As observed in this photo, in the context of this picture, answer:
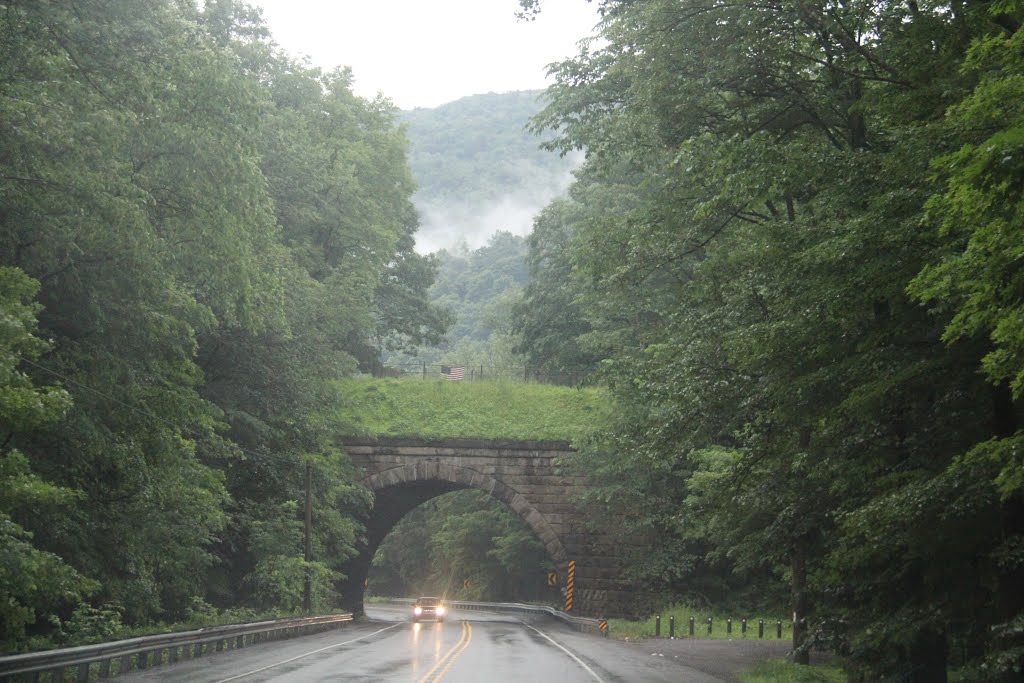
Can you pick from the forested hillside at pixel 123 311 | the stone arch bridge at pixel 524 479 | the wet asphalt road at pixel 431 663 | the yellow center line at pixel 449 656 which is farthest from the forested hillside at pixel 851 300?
the stone arch bridge at pixel 524 479

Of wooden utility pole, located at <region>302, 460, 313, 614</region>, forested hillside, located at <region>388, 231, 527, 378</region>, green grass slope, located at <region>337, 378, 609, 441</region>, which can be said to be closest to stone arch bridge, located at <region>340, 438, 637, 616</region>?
green grass slope, located at <region>337, 378, 609, 441</region>

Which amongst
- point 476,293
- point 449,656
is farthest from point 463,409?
point 476,293

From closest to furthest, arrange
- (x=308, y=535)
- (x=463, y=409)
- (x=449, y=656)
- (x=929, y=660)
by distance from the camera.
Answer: (x=929, y=660)
(x=449, y=656)
(x=308, y=535)
(x=463, y=409)

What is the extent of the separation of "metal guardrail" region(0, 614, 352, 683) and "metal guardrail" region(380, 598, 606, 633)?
1050 cm

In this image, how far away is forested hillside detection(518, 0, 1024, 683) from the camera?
30.9 feet

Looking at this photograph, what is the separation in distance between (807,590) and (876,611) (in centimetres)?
248

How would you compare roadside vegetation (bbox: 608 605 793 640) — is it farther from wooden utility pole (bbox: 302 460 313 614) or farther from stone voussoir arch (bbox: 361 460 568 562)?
wooden utility pole (bbox: 302 460 313 614)

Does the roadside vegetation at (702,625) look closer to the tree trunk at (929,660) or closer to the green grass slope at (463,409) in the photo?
the green grass slope at (463,409)

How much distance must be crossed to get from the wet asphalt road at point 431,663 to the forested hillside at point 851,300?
3.13 metres

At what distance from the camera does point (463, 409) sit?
1645 inches

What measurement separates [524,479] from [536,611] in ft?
60.7

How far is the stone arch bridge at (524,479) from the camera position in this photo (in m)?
38.5

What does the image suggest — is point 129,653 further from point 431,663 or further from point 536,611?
point 536,611

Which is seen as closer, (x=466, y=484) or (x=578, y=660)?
(x=578, y=660)
